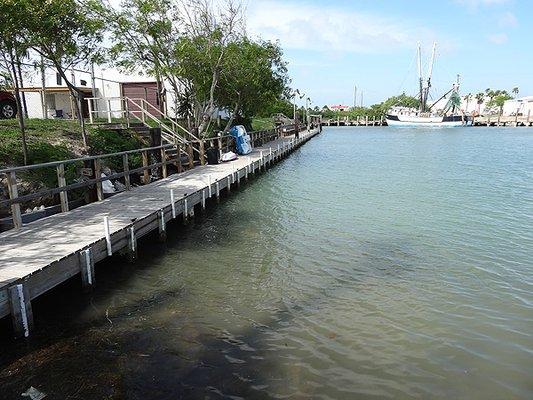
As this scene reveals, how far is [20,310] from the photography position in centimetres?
608

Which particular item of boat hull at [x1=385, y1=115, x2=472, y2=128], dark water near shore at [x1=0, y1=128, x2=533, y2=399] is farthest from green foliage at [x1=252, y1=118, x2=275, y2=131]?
boat hull at [x1=385, y1=115, x2=472, y2=128]

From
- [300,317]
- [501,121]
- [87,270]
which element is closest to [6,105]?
[87,270]

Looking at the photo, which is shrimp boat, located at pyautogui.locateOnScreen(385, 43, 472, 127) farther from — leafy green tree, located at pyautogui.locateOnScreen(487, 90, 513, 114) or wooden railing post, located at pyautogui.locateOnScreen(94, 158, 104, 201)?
wooden railing post, located at pyautogui.locateOnScreen(94, 158, 104, 201)

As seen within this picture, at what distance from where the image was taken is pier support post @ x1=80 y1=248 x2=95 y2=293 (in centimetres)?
752

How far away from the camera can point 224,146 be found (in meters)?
24.5

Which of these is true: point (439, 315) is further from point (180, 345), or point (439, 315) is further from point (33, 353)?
point (33, 353)

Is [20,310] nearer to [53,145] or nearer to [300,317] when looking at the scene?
[300,317]

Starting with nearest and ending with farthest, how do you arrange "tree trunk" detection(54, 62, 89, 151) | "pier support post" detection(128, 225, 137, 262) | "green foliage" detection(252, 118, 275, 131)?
"pier support post" detection(128, 225, 137, 262) < "tree trunk" detection(54, 62, 89, 151) < "green foliage" detection(252, 118, 275, 131)

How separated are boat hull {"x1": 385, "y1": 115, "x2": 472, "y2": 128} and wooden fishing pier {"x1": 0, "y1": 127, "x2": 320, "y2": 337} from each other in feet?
308

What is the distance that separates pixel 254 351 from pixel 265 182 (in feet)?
51.2

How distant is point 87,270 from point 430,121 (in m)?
102

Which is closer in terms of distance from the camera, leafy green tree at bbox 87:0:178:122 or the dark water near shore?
the dark water near shore

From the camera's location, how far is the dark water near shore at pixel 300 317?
18.3 feet

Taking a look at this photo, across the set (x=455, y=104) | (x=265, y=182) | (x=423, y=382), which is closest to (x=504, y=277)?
(x=423, y=382)
